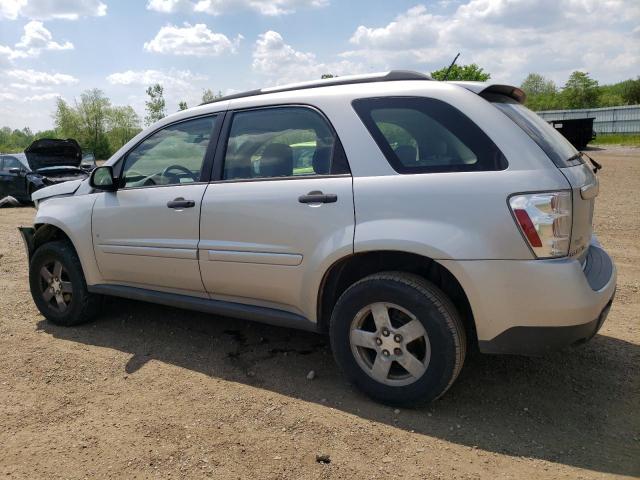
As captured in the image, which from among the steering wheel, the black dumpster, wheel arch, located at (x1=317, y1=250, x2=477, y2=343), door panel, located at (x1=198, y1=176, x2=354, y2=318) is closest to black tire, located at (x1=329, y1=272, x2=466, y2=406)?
wheel arch, located at (x1=317, y1=250, x2=477, y2=343)

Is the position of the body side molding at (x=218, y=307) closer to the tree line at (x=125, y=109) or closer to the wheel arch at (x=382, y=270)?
the wheel arch at (x=382, y=270)

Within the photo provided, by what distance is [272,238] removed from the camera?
10.6 feet

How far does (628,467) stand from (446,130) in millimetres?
1864

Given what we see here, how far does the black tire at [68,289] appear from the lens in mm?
4434

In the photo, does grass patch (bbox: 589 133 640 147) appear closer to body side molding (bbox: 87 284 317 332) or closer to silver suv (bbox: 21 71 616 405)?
silver suv (bbox: 21 71 616 405)

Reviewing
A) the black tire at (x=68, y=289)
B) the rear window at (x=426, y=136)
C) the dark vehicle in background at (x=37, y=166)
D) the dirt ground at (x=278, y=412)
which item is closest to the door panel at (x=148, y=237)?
the black tire at (x=68, y=289)

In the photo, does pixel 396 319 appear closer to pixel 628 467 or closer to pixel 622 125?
pixel 628 467

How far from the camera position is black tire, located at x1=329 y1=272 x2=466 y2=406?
9.07 ft

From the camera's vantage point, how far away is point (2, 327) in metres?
4.70

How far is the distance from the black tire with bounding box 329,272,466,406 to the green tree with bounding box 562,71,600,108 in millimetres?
53717

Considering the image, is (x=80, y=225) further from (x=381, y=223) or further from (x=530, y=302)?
(x=530, y=302)

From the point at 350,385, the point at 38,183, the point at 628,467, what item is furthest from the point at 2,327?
the point at 38,183

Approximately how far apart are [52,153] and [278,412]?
1342cm

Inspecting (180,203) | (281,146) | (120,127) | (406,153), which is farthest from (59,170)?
(120,127)
